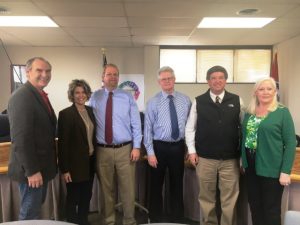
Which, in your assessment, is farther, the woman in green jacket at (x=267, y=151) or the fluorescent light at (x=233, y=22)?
the fluorescent light at (x=233, y=22)

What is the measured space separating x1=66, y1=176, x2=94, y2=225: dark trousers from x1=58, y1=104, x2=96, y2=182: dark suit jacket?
12 centimetres

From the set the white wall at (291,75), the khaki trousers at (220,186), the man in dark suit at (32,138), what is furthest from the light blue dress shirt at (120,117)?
the white wall at (291,75)

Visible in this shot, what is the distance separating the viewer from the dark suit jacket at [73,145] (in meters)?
2.32

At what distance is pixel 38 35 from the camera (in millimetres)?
5539

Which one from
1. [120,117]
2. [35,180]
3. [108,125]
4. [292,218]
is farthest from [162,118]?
[292,218]

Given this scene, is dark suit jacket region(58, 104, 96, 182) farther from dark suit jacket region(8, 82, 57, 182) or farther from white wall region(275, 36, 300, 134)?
white wall region(275, 36, 300, 134)

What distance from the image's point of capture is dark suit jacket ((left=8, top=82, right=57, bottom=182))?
5.98 feet

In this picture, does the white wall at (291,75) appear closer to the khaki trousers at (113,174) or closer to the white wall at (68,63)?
the white wall at (68,63)

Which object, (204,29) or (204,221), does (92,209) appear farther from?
(204,29)

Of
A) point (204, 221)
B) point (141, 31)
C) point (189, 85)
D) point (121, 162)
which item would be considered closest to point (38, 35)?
point (141, 31)

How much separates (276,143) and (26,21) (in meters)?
3.99

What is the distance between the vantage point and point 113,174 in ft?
8.61

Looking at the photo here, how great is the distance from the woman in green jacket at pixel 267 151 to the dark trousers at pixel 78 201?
1321 mm

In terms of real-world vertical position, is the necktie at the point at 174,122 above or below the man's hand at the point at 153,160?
above
